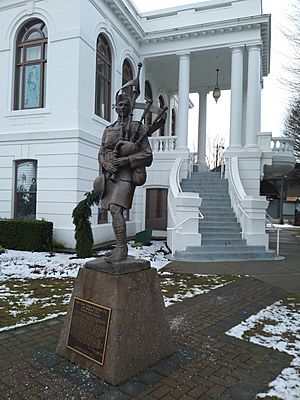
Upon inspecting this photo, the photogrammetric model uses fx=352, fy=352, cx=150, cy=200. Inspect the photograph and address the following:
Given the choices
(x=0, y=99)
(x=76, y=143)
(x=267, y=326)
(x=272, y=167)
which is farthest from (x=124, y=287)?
(x=272, y=167)

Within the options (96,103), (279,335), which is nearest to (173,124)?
(96,103)

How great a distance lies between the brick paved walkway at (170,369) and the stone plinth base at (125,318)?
0.35ft

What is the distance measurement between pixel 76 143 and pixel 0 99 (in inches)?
156

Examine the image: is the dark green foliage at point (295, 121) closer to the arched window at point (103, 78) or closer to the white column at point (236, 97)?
the white column at point (236, 97)

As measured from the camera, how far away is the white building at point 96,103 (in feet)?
38.9

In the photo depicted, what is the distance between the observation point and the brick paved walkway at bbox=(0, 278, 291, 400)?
3170 millimetres

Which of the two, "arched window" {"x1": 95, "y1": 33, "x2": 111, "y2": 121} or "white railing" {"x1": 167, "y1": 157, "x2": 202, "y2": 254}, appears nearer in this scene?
"white railing" {"x1": 167, "y1": 157, "x2": 202, "y2": 254}

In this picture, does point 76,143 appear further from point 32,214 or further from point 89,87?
point 32,214

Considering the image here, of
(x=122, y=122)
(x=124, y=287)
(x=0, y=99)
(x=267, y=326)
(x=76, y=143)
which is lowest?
(x=267, y=326)

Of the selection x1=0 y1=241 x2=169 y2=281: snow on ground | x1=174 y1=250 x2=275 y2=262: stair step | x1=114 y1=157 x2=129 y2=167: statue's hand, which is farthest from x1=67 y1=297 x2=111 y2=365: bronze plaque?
x1=174 y1=250 x2=275 y2=262: stair step

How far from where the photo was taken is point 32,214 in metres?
12.6

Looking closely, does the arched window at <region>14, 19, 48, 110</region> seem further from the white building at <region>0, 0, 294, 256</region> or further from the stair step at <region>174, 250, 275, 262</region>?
the stair step at <region>174, 250, 275, 262</region>

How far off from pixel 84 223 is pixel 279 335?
20.3 ft

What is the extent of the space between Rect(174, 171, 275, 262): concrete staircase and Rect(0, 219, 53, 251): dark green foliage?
4.20m
